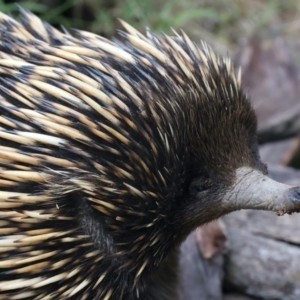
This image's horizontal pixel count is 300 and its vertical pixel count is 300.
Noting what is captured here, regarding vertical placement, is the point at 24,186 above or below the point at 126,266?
above

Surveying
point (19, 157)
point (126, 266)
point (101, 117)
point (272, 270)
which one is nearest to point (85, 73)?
point (101, 117)

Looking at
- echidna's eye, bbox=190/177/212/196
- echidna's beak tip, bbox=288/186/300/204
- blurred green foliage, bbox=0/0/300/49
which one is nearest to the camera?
echidna's beak tip, bbox=288/186/300/204

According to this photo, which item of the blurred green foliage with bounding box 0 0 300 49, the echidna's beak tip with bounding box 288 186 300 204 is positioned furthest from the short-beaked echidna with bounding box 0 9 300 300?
the blurred green foliage with bounding box 0 0 300 49

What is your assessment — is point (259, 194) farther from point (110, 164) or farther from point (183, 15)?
point (183, 15)

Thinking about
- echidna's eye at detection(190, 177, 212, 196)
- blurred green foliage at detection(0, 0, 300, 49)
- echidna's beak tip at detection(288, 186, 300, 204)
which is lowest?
echidna's beak tip at detection(288, 186, 300, 204)

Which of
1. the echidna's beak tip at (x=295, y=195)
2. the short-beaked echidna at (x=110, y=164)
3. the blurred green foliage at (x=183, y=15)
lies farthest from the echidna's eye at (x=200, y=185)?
the blurred green foliage at (x=183, y=15)

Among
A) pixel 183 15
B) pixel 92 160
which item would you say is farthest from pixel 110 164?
pixel 183 15

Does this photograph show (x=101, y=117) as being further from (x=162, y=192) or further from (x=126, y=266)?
(x=126, y=266)

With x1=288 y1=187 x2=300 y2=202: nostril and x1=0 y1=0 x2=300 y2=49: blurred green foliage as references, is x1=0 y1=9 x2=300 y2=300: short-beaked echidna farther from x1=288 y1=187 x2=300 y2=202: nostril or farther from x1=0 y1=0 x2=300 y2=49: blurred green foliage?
x1=0 y1=0 x2=300 y2=49: blurred green foliage
